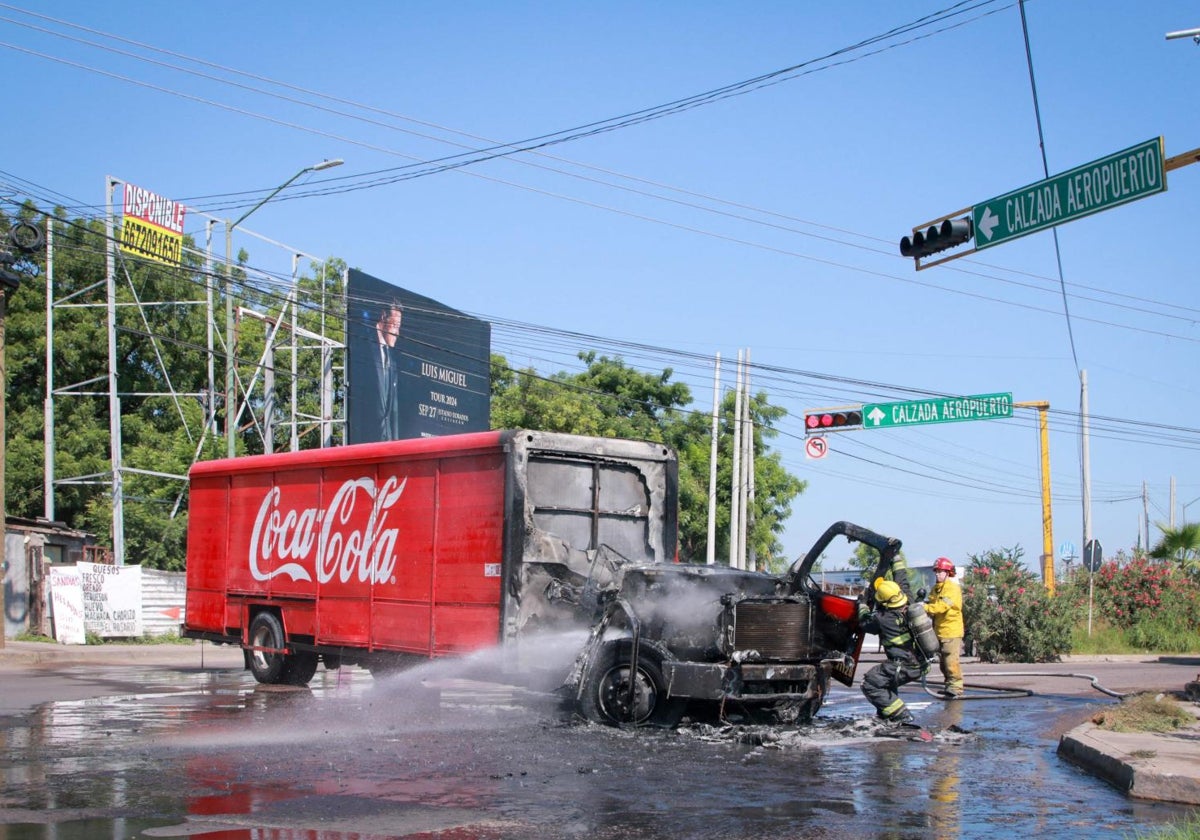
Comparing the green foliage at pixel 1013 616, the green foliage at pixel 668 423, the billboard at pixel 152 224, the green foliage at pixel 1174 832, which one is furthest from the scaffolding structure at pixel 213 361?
the green foliage at pixel 1174 832

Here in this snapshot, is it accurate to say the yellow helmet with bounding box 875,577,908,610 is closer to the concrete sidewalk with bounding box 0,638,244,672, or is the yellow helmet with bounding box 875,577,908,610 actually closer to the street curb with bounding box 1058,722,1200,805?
the street curb with bounding box 1058,722,1200,805

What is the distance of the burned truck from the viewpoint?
11195 mm

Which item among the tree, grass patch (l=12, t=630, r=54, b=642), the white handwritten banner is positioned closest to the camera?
the tree

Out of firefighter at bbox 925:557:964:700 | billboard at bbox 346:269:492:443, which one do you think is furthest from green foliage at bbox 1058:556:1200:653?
billboard at bbox 346:269:492:443

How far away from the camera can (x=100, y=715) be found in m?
12.6

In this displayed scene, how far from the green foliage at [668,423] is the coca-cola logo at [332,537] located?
30089 mm

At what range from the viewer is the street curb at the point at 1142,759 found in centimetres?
803

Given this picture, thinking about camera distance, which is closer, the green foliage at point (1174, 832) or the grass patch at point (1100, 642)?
the green foliage at point (1174, 832)

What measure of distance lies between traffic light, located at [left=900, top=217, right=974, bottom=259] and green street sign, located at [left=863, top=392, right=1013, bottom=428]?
15.7 metres

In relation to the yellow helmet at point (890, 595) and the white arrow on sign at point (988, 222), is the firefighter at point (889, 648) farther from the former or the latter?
the white arrow on sign at point (988, 222)

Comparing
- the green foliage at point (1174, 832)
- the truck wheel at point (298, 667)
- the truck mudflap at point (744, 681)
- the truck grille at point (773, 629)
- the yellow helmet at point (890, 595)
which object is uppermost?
the yellow helmet at point (890, 595)

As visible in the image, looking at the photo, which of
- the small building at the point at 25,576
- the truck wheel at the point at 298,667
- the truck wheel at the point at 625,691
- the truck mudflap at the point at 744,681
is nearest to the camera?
the truck mudflap at the point at 744,681

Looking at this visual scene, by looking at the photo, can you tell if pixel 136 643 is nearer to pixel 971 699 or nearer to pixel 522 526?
pixel 522 526

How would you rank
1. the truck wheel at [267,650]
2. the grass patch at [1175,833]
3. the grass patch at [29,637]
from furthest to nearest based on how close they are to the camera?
1. the grass patch at [29,637]
2. the truck wheel at [267,650]
3. the grass patch at [1175,833]
